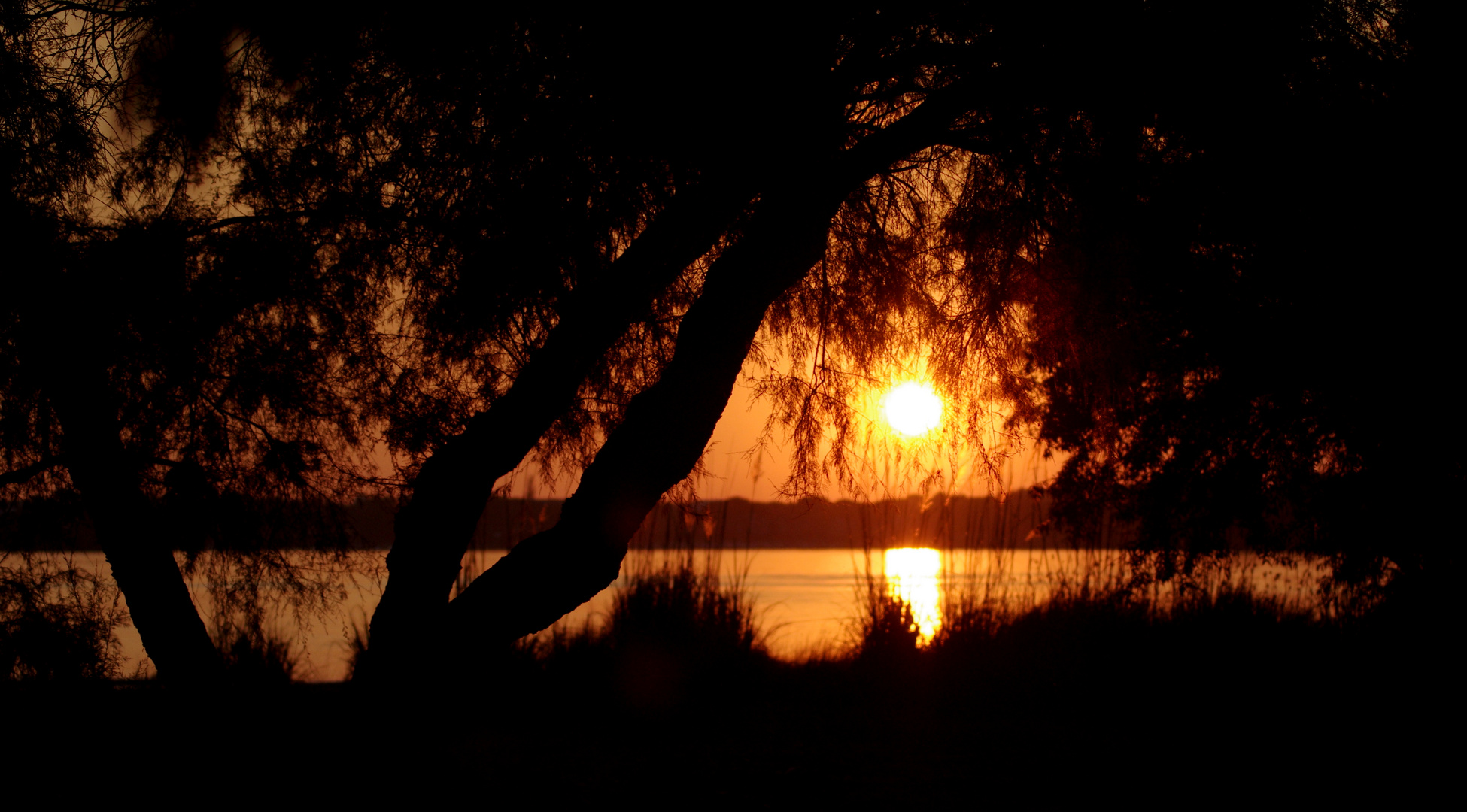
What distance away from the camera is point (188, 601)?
3.70 meters

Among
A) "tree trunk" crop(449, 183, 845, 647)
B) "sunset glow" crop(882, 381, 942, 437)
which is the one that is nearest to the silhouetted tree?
"tree trunk" crop(449, 183, 845, 647)

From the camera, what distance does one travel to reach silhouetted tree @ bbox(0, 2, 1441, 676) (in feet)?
9.87

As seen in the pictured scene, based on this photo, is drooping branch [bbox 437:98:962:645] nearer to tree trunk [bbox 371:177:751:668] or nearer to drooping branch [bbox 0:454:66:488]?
tree trunk [bbox 371:177:751:668]

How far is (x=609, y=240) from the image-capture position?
389 cm

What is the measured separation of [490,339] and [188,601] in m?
1.54

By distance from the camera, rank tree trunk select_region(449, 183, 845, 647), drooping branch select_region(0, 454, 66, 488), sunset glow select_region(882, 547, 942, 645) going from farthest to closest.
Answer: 1. sunset glow select_region(882, 547, 942, 645)
2. drooping branch select_region(0, 454, 66, 488)
3. tree trunk select_region(449, 183, 845, 647)

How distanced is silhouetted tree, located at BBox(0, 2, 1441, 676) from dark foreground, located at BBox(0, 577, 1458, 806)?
1.49 ft

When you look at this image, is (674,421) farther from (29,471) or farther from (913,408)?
(29,471)

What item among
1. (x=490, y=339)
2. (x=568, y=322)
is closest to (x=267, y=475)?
(x=490, y=339)

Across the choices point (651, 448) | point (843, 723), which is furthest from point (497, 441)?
point (843, 723)

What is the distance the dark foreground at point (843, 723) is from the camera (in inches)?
137

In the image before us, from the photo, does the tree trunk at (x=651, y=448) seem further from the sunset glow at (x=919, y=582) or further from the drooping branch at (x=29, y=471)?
the sunset glow at (x=919, y=582)

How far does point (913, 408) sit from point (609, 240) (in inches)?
60.5

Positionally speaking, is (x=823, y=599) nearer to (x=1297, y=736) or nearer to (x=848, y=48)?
(x=1297, y=736)
